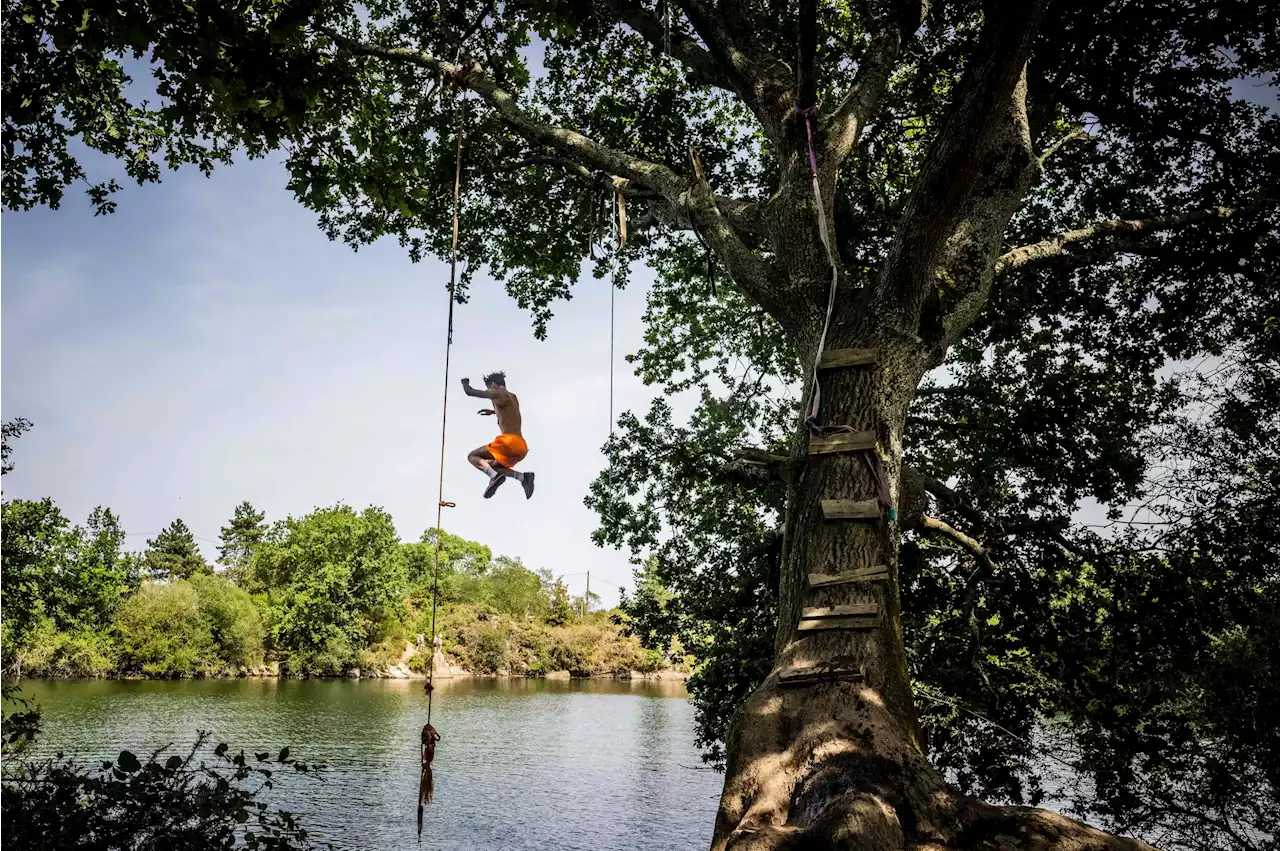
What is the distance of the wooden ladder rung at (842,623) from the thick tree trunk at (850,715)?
14mm

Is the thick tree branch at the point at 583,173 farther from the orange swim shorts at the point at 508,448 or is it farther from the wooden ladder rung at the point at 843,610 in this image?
the wooden ladder rung at the point at 843,610

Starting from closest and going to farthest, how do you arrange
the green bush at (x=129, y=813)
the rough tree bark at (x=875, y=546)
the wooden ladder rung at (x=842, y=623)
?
the rough tree bark at (x=875, y=546) < the green bush at (x=129, y=813) < the wooden ladder rung at (x=842, y=623)

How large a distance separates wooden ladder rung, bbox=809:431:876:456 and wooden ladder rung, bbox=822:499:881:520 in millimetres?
430

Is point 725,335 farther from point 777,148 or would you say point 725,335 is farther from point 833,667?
point 833,667

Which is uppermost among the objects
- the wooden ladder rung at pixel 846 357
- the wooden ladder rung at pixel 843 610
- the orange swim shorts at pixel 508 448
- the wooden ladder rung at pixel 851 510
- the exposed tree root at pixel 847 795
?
the wooden ladder rung at pixel 846 357

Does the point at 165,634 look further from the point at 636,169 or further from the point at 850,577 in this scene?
the point at 850,577

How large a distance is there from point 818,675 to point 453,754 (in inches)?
759

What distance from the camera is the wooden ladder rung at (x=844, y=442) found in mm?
6309

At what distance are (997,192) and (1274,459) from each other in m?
3.45

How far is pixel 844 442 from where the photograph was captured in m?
6.35

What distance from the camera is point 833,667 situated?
556 cm

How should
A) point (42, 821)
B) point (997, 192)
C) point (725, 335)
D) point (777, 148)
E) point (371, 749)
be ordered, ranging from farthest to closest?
1. point (371, 749)
2. point (725, 335)
3. point (777, 148)
4. point (997, 192)
5. point (42, 821)

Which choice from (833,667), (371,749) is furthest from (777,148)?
(371,749)

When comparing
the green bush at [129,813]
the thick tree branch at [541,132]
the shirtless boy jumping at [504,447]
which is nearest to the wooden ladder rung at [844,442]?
the shirtless boy jumping at [504,447]
